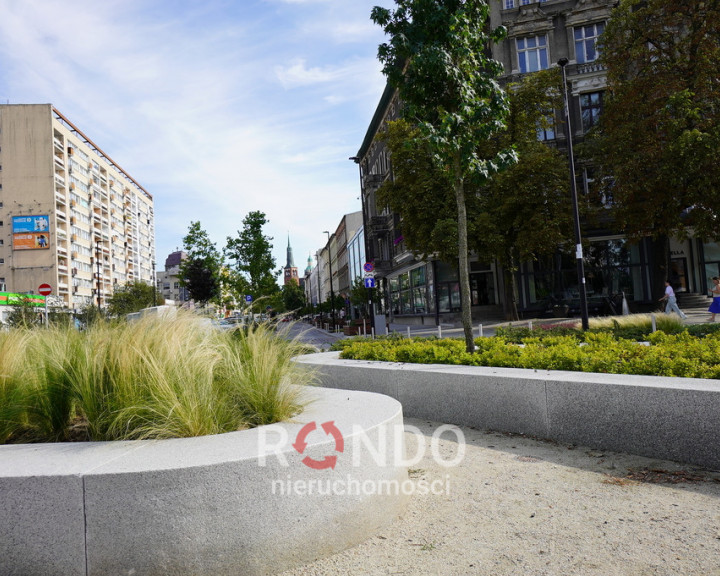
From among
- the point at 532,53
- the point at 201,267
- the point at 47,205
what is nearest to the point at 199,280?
the point at 201,267

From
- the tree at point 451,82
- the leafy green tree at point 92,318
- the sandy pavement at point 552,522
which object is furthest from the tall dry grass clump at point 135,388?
the tree at point 451,82

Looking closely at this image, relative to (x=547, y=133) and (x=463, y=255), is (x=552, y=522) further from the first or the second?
(x=547, y=133)

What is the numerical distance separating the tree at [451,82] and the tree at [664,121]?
1501 centimetres

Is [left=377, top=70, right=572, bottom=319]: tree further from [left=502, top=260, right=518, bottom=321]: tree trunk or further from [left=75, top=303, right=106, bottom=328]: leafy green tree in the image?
[left=75, top=303, right=106, bottom=328]: leafy green tree

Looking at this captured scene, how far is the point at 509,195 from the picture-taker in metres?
25.5

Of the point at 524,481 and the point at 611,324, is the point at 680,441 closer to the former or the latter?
the point at 524,481

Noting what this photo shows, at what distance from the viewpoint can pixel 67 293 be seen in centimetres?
7225

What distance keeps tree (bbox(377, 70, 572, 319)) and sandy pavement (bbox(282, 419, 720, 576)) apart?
802 inches

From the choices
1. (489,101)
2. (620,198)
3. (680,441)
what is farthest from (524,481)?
(620,198)

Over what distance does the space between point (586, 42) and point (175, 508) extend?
34.3 meters

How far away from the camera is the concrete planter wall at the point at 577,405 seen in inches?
185

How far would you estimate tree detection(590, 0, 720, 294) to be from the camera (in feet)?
68.7

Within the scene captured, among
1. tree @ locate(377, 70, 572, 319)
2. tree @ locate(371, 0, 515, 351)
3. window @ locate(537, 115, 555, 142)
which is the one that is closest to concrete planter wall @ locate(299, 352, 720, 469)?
tree @ locate(371, 0, 515, 351)

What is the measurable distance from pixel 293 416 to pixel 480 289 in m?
31.5
